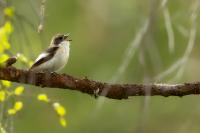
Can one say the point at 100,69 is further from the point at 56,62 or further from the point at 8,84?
Result: the point at 8,84

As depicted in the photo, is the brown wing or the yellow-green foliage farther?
the brown wing

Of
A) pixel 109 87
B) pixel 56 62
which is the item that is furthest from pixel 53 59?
pixel 109 87

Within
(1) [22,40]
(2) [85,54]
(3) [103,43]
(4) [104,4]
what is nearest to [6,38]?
→ (1) [22,40]

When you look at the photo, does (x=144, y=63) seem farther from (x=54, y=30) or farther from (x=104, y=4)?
(x=54, y=30)

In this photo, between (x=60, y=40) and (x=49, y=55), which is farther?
(x=60, y=40)

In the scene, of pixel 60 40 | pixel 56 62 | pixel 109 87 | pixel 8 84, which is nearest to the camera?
pixel 8 84

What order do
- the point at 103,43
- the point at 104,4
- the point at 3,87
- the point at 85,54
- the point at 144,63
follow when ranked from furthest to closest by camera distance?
the point at 85,54 < the point at 103,43 < the point at 104,4 < the point at 3,87 < the point at 144,63

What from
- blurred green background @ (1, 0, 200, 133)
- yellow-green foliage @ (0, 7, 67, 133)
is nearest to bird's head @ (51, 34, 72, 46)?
yellow-green foliage @ (0, 7, 67, 133)

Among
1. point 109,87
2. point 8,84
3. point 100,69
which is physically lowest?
point 8,84

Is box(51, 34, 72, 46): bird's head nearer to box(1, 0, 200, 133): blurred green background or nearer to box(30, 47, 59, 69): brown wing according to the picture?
box(30, 47, 59, 69): brown wing

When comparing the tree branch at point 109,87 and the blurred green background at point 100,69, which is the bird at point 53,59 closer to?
the tree branch at point 109,87

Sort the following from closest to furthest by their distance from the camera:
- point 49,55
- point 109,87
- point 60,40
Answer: point 109,87 < point 49,55 < point 60,40
